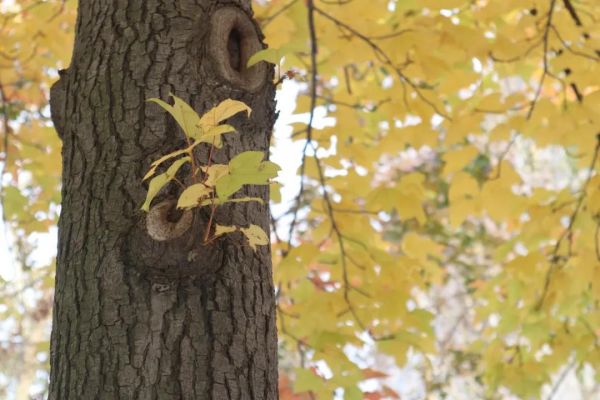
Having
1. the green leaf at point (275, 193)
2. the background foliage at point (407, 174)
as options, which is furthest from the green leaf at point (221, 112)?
the green leaf at point (275, 193)

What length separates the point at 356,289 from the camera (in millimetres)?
2064

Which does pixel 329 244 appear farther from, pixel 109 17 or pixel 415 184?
pixel 109 17

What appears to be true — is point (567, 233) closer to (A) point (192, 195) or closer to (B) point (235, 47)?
(B) point (235, 47)

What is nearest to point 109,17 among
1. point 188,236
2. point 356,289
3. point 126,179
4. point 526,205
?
point 126,179

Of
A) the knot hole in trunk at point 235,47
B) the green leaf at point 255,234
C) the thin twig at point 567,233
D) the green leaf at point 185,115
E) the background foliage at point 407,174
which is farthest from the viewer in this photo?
the thin twig at point 567,233

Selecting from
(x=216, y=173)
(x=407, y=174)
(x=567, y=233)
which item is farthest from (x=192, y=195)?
(x=567, y=233)

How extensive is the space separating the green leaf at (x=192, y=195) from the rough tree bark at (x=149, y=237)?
9 centimetres

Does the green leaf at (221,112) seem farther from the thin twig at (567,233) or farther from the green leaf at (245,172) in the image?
the thin twig at (567,233)

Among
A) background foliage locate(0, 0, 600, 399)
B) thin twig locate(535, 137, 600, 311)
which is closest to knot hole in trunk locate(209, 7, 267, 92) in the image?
background foliage locate(0, 0, 600, 399)

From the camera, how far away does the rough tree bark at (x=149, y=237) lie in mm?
980

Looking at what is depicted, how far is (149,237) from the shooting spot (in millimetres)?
986

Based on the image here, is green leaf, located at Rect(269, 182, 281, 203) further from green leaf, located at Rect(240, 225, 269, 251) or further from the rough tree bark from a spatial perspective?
green leaf, located at Rect(240, 225, 269, 251)

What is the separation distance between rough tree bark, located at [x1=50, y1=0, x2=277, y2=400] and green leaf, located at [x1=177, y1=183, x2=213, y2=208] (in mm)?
87

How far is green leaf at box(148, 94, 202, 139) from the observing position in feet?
2.75
